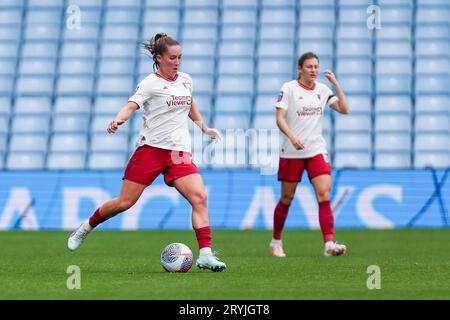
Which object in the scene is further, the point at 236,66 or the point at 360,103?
the point at 236,66

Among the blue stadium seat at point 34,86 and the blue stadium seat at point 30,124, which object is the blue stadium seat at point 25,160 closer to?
the blue stadium seat at point 30,124

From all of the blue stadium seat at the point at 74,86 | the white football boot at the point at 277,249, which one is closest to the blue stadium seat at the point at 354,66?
the blue stadium seat at the point at 74,86

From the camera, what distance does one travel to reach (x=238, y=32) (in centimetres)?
2142

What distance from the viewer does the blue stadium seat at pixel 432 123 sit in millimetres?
19438

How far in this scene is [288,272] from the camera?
28.8 feet

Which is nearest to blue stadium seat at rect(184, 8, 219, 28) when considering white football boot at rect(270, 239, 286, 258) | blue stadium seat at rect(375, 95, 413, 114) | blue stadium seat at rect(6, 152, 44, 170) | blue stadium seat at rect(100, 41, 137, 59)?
blue stadium seat at rect(100, 41, 137, 59)

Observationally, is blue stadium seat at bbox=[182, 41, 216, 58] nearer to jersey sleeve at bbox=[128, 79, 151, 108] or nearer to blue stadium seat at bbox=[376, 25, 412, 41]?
blue stadium seat at bbox=[376, 25, 412, 41]

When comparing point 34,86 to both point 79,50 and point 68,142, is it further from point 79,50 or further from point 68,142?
point 68,142

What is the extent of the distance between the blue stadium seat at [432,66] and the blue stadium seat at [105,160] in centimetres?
565

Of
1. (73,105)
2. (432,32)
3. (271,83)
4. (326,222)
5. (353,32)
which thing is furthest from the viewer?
(353,32)

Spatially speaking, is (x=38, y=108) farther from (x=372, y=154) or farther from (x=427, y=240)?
(x=427, y=240)

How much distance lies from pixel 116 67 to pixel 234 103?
252cm

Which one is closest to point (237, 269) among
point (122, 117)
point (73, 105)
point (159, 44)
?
point (122, 117)
